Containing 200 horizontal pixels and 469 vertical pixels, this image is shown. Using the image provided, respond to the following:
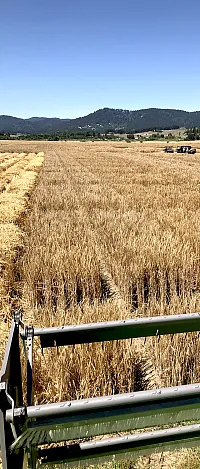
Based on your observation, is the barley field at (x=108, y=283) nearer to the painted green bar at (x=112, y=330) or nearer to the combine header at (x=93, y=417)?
the combine header at (x=93, y=417)

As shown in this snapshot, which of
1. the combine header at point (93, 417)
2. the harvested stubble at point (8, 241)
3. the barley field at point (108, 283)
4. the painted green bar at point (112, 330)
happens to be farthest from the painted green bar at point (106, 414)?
the harvested stubble at point (8, 241)

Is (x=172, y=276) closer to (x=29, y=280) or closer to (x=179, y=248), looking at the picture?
(x=179, y=248)

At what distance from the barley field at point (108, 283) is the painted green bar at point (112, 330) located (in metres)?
0.53

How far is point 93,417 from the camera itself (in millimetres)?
1594

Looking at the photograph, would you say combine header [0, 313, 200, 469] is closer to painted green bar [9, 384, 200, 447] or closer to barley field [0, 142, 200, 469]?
painted green bar [9, 384, 200, 447]

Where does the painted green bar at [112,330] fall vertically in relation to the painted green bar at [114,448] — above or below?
above

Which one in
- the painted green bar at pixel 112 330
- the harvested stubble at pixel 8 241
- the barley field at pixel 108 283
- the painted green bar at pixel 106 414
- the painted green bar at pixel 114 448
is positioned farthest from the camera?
the harvested stubble at pixel 8 241

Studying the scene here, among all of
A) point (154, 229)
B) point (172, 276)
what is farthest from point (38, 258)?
point (154, 229)

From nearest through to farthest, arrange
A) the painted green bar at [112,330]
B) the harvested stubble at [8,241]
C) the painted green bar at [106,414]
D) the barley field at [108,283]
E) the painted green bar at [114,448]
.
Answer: the painted green bar at [106,414]
the painted green bar at [114,448]
the painted green bar at [112,330]
the barley field at [108,283]
the harvested stubble at [8,241]

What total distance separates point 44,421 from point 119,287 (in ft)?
10.7

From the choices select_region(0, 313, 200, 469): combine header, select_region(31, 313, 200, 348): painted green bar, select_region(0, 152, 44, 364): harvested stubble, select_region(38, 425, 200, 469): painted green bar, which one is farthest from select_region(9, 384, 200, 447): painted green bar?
select_region(0, 152, 44, 364): harvested stubble

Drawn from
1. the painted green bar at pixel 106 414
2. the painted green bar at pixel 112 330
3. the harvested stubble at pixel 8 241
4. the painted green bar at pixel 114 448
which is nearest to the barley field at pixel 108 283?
the harvested stubble at pixel 8 241

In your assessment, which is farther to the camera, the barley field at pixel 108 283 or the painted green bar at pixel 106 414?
the barley field at pixel 108 283

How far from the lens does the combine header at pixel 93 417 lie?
59.1 inches
